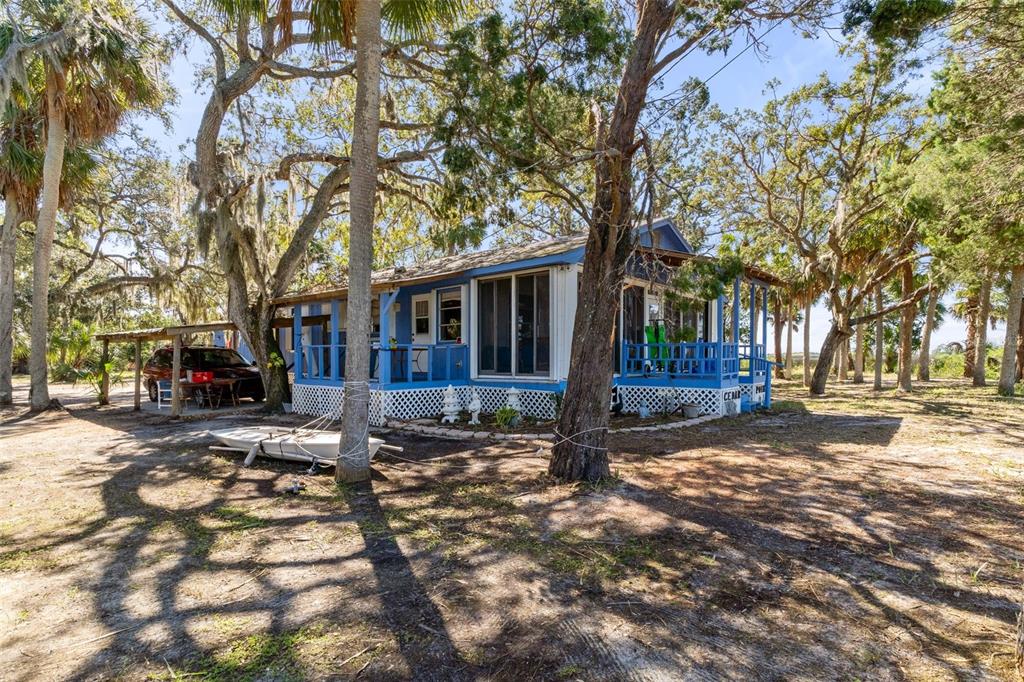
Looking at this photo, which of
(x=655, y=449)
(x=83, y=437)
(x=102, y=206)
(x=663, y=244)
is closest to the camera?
(x=655, y=449)

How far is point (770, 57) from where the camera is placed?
6.84 meters

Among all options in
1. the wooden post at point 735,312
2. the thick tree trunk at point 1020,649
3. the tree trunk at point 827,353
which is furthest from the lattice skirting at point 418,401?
the tree trunk at point 827,353

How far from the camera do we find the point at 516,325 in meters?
11.8

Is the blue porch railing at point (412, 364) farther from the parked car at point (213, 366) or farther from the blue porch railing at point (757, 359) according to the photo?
the blue porch railing at point (757, 359)

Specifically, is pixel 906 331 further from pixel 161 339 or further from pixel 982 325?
pixel 161 339

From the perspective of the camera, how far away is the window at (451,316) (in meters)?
12.9

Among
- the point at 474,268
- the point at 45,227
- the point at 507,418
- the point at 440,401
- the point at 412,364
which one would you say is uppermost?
the point at 45,227

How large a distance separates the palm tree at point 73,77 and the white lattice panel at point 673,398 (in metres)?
13.5

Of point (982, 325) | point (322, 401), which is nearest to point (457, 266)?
point (322, 401)

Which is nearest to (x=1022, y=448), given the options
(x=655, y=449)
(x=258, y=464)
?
(x=655, y=449)

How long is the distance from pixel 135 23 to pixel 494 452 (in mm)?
13776

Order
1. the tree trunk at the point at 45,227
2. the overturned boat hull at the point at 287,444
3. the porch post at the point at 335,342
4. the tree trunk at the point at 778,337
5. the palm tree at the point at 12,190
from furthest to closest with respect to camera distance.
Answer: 1. the tree trunk at the point at 778,337
2. the palm tree at the point at 12,190
3. the tree trunk at the point at 45,227
4. the porch post at the point at 335,342
5. the overturned boat hull at the point at 287,444

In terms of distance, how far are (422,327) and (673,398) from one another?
6407 millimetres

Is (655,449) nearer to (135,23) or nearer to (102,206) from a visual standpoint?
(135,23)
